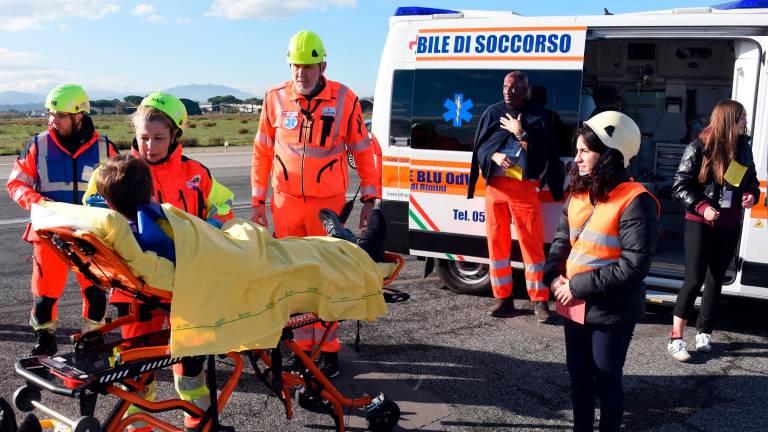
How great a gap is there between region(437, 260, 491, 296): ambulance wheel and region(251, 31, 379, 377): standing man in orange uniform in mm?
2083

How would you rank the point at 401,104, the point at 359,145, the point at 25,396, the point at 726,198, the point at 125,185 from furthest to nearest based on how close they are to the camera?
the point at 401,104 < the point at 726,198 < the point at 359,145 < the point at 25,396 < the point at 125,185

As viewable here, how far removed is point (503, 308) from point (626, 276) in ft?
9.69

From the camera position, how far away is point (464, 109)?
240 inches

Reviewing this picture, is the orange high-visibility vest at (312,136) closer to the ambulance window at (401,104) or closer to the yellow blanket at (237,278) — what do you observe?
the yellow blanket at (237,278)

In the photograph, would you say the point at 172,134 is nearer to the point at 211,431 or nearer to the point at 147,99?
the point at 147,99

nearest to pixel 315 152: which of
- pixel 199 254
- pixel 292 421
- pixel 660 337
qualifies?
pixel 292 421

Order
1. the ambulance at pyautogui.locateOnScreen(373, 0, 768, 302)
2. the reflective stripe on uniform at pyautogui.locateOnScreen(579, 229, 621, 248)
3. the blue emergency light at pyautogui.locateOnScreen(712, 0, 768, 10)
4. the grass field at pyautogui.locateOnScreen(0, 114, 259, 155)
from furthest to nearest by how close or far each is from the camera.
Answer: the grass field at pyautogui.locateOnScreen(0, 114, 259, 155), the ambulance at pyautogui.locateOnScreen(373, 0, 768, 302), the blue emergency light at pyautogui.locateOnScreen(712, 0, 768, 10), the reflective stripe on uniform at pyautogui.locateOnScreen(579, 229, 621, 248)

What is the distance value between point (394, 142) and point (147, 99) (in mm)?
3134

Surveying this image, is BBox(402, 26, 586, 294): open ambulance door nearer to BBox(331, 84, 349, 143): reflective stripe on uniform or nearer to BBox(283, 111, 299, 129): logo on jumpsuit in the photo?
BBox(331, 84, 349, 143): reflective stripe on uniform

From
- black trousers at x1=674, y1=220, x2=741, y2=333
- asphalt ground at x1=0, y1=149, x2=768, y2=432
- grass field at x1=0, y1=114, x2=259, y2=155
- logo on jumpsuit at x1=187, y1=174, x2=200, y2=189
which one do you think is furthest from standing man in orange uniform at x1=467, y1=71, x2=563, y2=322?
grass field at x1=0, y1=114, x2=259, y2=155

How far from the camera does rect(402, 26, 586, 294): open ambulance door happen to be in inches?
224

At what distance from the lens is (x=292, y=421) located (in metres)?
3.96

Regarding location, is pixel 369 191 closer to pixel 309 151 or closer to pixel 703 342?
pixel 309 151

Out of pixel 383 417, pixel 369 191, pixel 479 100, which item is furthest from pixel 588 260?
pixel 479 100
